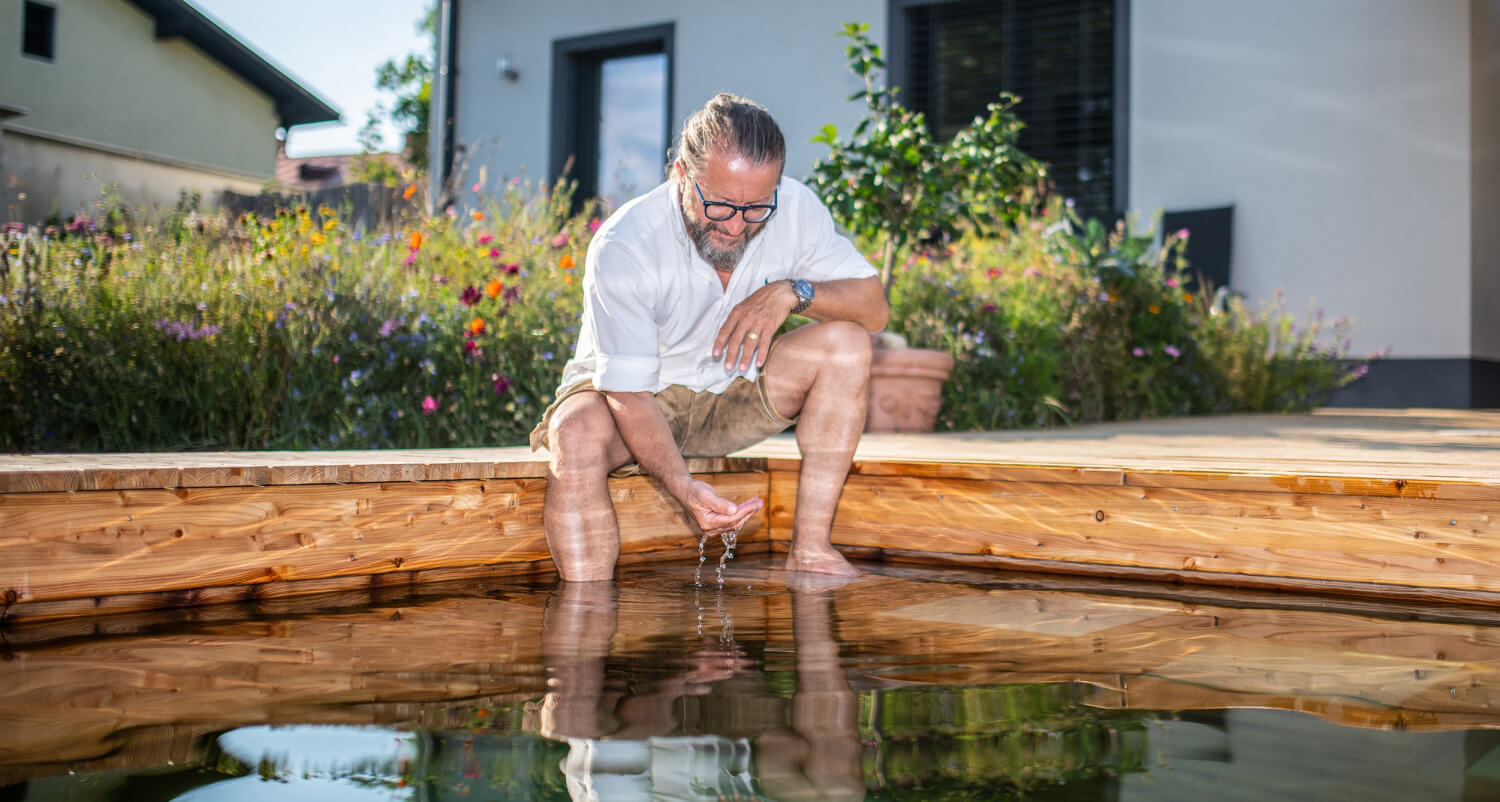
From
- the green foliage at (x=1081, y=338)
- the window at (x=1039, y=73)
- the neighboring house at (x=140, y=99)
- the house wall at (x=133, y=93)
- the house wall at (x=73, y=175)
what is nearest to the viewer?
the green foliage at (x=1081, y=338)

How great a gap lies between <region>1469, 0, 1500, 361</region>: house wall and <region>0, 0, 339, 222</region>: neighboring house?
1000 centimetres

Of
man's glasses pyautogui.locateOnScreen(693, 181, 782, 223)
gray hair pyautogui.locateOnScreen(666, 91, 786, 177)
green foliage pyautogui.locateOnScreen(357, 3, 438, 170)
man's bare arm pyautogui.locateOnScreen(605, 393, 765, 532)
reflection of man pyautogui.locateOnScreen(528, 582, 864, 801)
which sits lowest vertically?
reflection of man pyautogui.locateOnScreen(528, 582, 864, 801)

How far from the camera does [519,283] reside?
167 inches

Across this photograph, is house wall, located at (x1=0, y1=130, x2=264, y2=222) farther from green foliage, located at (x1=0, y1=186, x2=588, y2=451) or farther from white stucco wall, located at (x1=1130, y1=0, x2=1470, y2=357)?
white stucco wall, located at (x1=1130, y1=0, x2=1470, y2=357)

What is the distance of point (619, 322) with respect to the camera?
215 centimetres

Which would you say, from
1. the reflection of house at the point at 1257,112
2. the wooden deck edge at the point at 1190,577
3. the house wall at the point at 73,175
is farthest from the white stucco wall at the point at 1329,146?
the house wall at the point at 73,175

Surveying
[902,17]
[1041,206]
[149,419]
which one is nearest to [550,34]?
[902,17]

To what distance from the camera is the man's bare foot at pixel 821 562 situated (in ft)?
7.87

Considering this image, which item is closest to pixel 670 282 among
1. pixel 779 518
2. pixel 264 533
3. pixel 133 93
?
pixel 779 518

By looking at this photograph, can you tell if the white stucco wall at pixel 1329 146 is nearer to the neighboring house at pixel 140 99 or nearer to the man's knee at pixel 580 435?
the man's knee at pixel 580 435

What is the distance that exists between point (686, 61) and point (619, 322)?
635 centimetres

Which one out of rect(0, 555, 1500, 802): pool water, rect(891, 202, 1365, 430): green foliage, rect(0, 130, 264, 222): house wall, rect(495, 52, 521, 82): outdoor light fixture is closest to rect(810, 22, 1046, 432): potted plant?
rect(891, 202, 1365, 430): green foliage

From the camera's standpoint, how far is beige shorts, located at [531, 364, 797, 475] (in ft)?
8.15

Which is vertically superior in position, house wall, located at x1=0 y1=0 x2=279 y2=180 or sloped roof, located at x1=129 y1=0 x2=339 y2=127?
sloped roof, located at x1=129 y1=0 x2=339 y2=127
